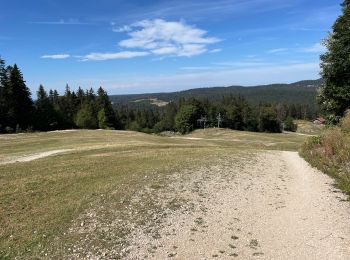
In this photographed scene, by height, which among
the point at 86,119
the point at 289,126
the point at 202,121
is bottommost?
the point at 289,126

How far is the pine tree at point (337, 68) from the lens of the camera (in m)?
35.4

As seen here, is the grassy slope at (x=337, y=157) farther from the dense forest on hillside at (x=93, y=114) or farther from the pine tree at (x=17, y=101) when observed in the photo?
the pine tree at (x=17, y=101)

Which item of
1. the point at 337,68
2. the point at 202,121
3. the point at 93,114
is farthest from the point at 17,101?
the point at 202,121

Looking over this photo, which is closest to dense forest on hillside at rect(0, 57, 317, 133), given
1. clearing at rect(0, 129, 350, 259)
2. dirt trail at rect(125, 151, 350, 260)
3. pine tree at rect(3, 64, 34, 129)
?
pine tree at rect(3, 64, 34, 129)

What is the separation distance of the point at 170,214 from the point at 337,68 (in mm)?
28149

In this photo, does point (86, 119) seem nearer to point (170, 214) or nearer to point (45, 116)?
point (45, 116)

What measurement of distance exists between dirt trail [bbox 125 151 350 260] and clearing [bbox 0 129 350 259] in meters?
0.03

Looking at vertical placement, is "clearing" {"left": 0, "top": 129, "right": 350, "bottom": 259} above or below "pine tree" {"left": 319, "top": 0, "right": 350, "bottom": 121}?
below

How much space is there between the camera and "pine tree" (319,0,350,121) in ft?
116

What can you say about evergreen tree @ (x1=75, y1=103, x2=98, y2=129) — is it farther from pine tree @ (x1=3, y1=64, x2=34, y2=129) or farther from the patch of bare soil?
the patch of bare soil

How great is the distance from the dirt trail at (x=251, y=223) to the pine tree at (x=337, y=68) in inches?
744

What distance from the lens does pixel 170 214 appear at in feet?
45.6

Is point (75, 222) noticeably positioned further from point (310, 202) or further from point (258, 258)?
point (310, 202)

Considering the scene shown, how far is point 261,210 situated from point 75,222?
22.3 ft
